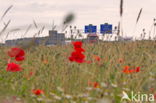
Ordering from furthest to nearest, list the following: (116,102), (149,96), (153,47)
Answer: (153,47) < (149,96) < (116,102)

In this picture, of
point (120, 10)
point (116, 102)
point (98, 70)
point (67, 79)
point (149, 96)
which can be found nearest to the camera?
point (116, 102)

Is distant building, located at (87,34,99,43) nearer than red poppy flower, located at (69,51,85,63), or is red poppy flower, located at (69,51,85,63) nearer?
red poppy flower, located at (69,51,85,63)

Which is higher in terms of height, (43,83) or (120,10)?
(120,10)

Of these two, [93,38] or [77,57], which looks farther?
[93,38]

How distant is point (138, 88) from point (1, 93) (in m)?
1.39

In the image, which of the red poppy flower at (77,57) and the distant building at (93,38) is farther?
the distant building at (93,38)

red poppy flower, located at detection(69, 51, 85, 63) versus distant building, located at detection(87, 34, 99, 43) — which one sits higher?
distant building, located at detection(87, 34, 99, 43)

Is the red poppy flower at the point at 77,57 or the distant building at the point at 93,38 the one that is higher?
the distant building at the point at 93,38

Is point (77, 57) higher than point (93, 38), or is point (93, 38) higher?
point (93, 38)

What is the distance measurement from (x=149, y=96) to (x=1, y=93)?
1489 mm

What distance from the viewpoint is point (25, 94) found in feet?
10.8

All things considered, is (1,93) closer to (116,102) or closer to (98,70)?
(116,102)

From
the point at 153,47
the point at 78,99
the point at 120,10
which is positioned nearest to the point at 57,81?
the point at 78,99

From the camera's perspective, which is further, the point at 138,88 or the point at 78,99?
the point at 138,88
